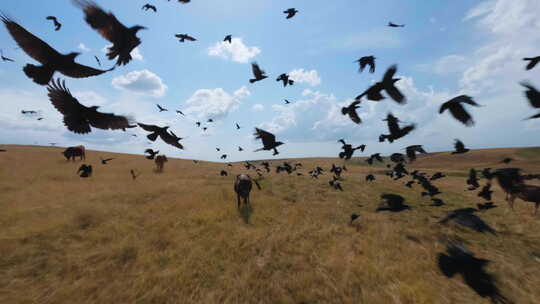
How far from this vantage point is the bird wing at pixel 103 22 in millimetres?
2734

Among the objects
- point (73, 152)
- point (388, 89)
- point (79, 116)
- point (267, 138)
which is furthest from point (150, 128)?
point (73, 152)

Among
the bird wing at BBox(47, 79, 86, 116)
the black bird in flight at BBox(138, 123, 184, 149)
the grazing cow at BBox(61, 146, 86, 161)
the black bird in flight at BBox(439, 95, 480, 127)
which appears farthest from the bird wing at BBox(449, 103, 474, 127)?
the grazing cow at BBox(61, 146, 86, 161)

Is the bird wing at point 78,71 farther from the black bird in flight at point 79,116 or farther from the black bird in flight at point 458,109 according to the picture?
the black bird in flight at point 458,109

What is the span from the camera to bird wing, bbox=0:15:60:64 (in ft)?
8.31

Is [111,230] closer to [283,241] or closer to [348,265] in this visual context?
[283,241]

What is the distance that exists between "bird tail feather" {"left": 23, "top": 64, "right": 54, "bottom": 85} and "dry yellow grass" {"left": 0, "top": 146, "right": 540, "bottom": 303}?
556 cm

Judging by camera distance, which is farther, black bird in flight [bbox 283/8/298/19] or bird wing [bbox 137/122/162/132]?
black bird in flight [bbox 283/8/298/19]

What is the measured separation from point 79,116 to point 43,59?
0.76m

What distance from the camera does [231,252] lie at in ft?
26.7

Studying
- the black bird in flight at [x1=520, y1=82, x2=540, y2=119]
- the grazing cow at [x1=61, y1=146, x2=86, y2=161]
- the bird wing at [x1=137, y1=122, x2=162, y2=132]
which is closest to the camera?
the bird wing at [x1=137, y1=122, x2=162, y2=132]

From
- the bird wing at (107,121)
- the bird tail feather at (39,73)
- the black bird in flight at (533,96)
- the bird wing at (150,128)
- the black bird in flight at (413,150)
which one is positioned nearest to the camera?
the bird tail feather at (39,73)

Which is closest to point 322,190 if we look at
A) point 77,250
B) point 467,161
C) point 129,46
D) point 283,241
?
point 283,241

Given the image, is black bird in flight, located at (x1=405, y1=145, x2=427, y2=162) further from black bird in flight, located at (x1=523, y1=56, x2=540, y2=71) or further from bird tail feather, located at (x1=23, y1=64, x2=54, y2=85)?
bird tail feather, located at (x1=23, y1=64, x2=54, y2=85)

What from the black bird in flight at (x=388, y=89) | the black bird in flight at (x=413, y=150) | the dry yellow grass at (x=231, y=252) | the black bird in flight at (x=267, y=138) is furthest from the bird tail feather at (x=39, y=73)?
the black bird in flight at (x=413, y=150)
